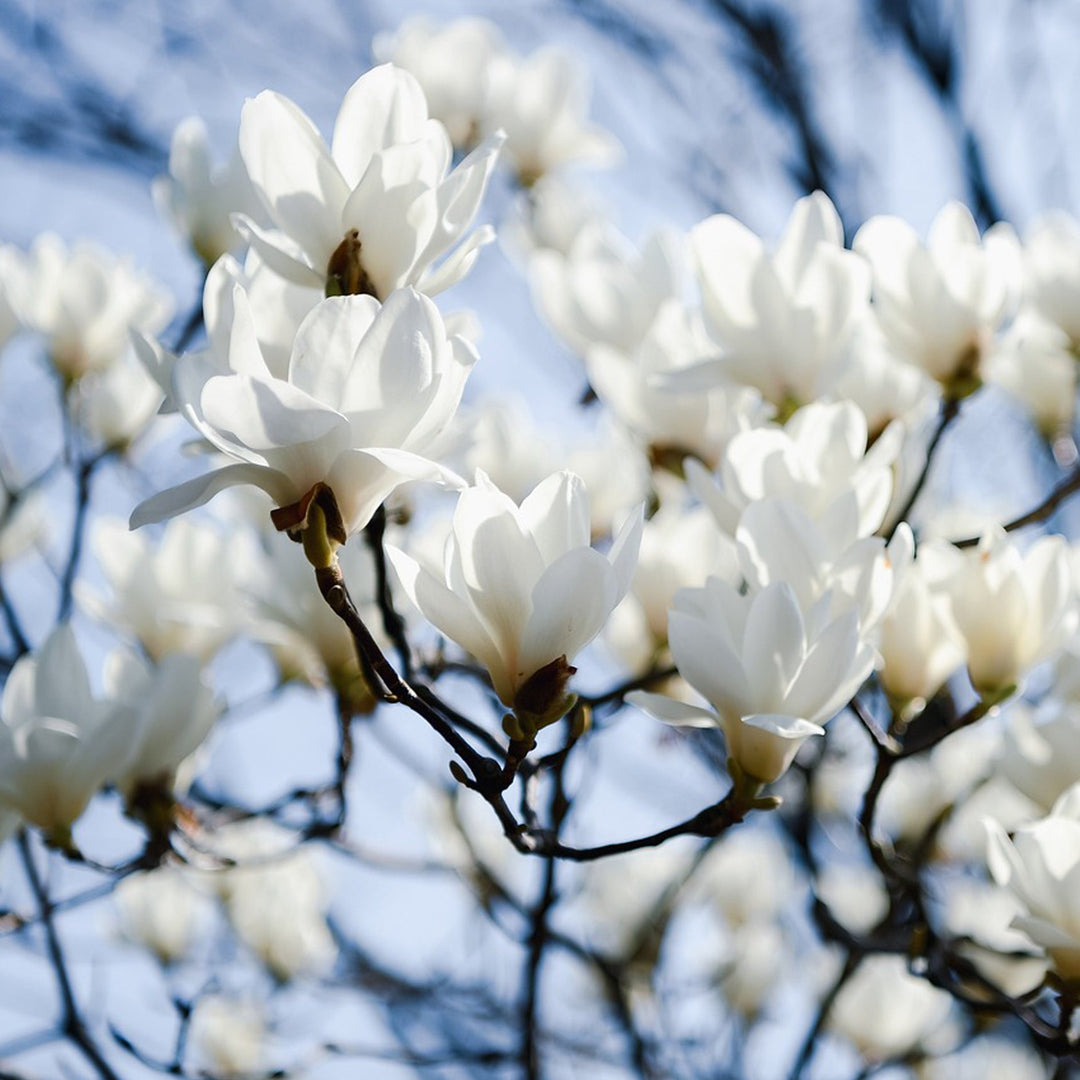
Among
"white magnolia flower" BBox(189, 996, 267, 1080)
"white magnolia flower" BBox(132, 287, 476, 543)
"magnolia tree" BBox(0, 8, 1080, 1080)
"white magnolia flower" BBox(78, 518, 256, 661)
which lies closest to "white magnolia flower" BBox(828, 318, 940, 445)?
"magnolia tree" BBox(0, 8, 1080, 1080)

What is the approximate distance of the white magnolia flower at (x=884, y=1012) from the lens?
222 centimetres

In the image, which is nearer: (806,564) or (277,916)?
(806,564)

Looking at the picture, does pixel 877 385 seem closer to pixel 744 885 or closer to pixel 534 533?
pixel 534 533

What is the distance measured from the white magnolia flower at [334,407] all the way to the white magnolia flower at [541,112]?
51.6 inches

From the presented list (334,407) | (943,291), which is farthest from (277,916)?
(334,407)

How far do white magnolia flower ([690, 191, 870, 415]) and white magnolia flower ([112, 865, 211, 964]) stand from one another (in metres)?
1.55

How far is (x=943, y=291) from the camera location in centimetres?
101

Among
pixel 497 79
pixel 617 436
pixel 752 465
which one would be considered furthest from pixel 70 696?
pixel 497 79

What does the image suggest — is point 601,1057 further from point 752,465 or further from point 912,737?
point 752,465

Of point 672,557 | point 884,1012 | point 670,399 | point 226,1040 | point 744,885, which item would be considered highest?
point 670,399

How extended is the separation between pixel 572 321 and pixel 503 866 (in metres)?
1.80

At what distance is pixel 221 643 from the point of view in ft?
4.34

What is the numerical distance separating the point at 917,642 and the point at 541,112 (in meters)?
1.23

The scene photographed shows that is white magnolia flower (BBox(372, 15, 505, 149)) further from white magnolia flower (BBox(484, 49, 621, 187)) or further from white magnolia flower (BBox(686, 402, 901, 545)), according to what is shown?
white magnolia flower (BBox(686, 402, 901, 545))
